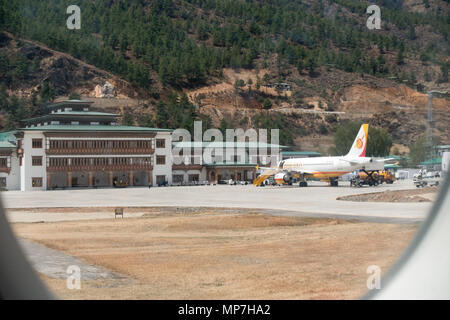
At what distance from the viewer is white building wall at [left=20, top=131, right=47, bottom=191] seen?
173 ft

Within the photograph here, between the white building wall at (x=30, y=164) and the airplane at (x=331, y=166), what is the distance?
2103cm

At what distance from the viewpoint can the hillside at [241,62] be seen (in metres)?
8.07

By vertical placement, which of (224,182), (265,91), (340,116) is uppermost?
(265,91)

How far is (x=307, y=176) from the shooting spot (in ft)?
170

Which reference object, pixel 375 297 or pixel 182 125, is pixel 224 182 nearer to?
pixel 182 125

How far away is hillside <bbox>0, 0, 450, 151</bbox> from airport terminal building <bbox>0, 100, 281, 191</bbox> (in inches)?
157

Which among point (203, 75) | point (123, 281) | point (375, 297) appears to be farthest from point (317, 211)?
point (203, 75)

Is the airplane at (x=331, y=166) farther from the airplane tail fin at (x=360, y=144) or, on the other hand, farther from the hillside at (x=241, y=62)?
the hillside at (x=241, y=62)

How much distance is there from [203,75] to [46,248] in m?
106

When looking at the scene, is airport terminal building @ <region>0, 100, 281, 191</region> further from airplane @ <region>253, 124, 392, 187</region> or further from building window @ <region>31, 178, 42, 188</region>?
airplane @ <region>253, 124, 392, 187</region>

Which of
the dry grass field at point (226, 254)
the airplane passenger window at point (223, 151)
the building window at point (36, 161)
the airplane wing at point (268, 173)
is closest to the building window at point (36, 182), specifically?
the airplane passenger window at point (223, 151)

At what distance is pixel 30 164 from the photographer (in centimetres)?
5416

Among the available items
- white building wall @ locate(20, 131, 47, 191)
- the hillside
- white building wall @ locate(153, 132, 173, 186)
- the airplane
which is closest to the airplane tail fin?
the airplane

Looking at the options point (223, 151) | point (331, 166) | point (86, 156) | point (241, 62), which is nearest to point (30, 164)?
point (86, 156)
